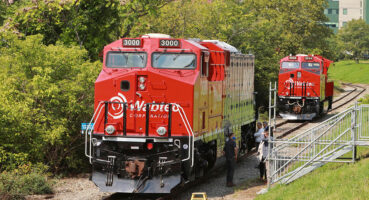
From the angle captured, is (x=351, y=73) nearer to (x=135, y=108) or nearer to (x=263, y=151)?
(x=263, y=151)

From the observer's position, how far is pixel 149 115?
14.8 metres

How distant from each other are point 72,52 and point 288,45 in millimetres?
31401

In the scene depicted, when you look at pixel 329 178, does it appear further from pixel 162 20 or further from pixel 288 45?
pixel 288 45

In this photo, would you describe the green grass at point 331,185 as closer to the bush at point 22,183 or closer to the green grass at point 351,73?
the bush at point 22,183

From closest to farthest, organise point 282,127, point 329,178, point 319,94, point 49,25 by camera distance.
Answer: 1. point 329,178
2. point 49,25
3. point 282,127
4. point 319,94

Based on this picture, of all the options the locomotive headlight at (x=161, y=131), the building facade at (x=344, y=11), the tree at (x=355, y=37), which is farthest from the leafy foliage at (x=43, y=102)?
the building facade at (x=344, y=11)

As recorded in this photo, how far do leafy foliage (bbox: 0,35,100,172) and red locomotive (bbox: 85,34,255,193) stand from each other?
104 inches

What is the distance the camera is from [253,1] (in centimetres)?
5000

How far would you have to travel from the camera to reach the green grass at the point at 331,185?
12530 millimetres

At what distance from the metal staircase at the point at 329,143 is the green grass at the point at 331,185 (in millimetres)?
284

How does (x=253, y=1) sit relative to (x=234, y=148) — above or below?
above

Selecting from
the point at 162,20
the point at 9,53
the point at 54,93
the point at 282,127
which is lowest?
the point at 282,127

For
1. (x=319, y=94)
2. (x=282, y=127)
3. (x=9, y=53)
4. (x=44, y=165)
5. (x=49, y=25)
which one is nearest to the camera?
(x=44, y=165)

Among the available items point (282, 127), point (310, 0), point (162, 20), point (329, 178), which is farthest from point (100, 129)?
point (310, 0)
